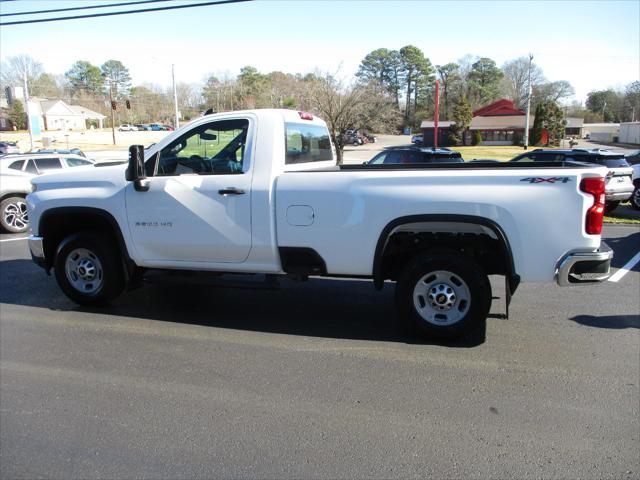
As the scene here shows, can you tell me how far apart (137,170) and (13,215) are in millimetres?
8167

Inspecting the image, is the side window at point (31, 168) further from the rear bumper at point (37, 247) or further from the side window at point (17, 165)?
the rear bumper at point (37, 247)

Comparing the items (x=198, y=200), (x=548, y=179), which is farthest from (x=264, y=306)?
(x=548, y=179)

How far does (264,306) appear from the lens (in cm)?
591

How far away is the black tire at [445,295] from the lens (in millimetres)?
4582

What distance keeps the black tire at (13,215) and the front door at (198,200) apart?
7765 millimetres

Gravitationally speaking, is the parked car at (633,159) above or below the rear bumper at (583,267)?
above

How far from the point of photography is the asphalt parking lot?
3.02m

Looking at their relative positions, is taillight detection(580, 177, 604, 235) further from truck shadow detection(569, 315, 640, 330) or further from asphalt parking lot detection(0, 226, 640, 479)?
truck shadow detection(569, 315, 640, 330)

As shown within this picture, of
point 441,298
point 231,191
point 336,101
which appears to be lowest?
point 441,298

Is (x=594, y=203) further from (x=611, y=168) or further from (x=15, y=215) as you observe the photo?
(x=15, y=215)

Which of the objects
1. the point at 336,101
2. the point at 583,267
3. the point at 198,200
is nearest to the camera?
the point at 583,267

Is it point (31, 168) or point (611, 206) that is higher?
point (31, 168)

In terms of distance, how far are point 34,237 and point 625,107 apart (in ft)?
404

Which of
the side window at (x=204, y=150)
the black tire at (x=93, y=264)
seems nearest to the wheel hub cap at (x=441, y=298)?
the side window at (x=204, y=150)
